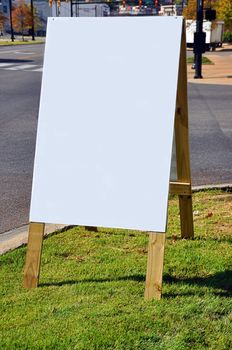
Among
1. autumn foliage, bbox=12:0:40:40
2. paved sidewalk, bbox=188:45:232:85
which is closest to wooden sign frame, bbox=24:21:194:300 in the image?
paved sidewalk, bbox=188:45:232:85

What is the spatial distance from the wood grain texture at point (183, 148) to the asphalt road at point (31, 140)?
1.73 metres

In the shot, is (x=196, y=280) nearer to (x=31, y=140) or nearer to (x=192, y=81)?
(x=31, y=140)

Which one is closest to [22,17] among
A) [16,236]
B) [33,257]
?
[16,236]

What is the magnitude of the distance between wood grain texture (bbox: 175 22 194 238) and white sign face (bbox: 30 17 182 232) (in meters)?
0.49

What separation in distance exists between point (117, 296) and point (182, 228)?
130 centimetres

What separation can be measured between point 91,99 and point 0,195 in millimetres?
2939

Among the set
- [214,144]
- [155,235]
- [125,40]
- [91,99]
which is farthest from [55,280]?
[214,144]

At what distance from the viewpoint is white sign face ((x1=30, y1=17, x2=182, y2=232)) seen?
3781mm

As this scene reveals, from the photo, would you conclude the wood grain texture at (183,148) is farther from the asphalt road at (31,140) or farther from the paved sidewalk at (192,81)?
the asphalt road at (31,140)

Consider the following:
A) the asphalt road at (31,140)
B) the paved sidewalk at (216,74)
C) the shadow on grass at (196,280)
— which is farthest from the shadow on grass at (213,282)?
the paved sidewalk at (216,74)

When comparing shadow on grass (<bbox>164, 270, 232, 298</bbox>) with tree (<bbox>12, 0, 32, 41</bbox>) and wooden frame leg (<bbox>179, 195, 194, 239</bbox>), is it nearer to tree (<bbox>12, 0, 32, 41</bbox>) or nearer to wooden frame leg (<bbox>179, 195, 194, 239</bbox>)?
wooden frame leg (<bbox>179, 195, 194, 239</bbox>)

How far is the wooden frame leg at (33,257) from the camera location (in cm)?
389

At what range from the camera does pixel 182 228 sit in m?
4.83

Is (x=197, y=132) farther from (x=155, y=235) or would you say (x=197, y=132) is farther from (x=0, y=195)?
(x=155, y=235)
